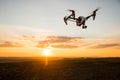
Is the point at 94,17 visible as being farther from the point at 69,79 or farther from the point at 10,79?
the point at 10,79

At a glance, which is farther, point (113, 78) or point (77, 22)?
point (113, 78)

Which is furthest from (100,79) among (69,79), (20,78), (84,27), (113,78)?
(20,78)

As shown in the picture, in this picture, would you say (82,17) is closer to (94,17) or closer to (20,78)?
(94,17)

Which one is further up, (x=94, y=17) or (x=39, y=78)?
(x=94, y=17)

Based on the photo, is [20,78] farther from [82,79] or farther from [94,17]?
[94,17]

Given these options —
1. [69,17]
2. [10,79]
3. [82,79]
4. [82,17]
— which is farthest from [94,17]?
[10,79]

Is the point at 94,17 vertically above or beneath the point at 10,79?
above

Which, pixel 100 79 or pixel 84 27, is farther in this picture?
pixel 100 79
